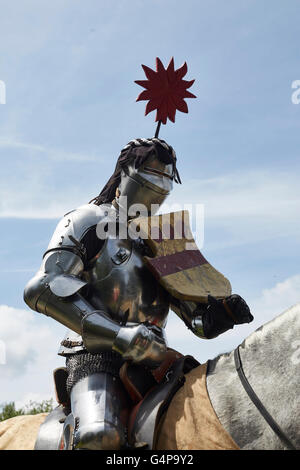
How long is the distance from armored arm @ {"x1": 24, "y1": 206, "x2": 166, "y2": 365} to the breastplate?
0.08m

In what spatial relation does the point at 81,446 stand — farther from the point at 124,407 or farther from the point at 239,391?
the point at 239,391

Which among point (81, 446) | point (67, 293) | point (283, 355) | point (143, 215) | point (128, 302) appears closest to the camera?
point (283, 355)

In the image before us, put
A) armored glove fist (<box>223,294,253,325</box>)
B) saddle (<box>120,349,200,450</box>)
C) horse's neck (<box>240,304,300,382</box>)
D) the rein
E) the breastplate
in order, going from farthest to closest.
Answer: the breastplate, armored glove fist (<box>223,294,253,325</box>), saddle (<box>120,349,200,450</box>), horse's neck (<box>240,304,300,382</box>), the rein

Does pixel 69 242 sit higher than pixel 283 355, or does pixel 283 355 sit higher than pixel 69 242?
pixel 69 242

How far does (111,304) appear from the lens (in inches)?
162

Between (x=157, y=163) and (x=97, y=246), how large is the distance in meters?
1.01

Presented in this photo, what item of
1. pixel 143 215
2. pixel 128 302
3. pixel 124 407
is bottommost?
pixel 124 407

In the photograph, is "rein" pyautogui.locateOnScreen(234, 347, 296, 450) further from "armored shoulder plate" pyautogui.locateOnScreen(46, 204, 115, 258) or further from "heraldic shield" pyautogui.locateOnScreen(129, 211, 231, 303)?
"armored shoulder plate" pyautogui.locateOnScreen(46, 204, 115, 258)

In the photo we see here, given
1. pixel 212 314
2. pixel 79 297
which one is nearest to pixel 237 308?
pixel 212 314

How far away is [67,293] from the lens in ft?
12.6

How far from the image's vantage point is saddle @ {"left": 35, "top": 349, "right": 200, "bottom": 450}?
→ 324 centimetres

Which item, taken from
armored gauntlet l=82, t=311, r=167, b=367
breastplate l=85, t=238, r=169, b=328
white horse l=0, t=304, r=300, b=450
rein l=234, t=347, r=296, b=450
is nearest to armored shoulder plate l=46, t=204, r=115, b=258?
breastplate l=85, t=238, r=169, b=328

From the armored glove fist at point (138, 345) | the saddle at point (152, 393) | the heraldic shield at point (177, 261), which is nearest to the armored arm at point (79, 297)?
the armored glove fist at point (138, 345)
